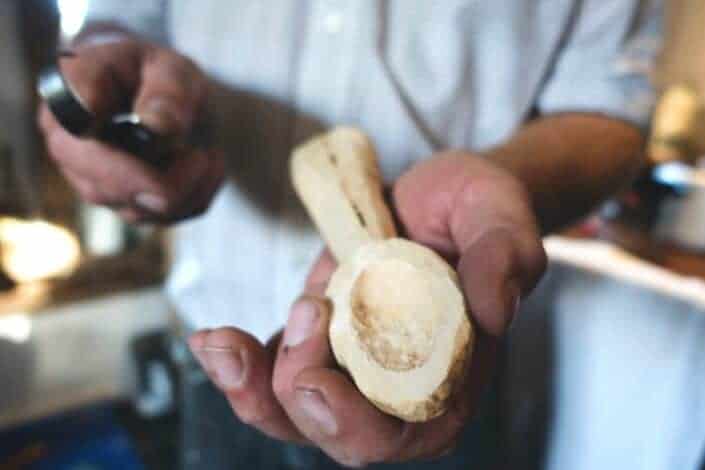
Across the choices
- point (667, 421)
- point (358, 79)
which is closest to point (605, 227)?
point (667, 421)

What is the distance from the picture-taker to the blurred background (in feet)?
1.75

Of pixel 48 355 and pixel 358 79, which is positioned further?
pixel 48 355

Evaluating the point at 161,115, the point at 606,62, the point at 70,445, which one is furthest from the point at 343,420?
the point at 70,445

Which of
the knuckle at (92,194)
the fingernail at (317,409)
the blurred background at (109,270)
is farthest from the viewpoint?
the blurred background at (109,270)

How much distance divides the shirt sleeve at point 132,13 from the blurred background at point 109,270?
133 mm

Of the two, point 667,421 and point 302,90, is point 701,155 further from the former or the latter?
point 302,90

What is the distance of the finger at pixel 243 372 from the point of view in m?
0.18

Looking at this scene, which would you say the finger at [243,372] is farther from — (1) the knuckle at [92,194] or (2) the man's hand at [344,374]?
(1) the knuckle at [92,194]

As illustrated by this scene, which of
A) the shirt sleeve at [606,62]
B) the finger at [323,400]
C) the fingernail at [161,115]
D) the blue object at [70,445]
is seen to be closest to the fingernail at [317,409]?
the finger at [323,400]

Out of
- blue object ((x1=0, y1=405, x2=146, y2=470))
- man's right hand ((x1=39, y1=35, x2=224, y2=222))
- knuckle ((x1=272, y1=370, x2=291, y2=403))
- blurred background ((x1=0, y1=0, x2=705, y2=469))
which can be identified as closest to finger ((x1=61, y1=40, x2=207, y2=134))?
man's right hand ((x1=39, y1=35, x2=224, y2=222))

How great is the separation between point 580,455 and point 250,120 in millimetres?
266

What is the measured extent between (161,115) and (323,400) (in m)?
0.12

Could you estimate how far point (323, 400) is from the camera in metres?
0.17

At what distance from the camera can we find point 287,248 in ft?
1.07
